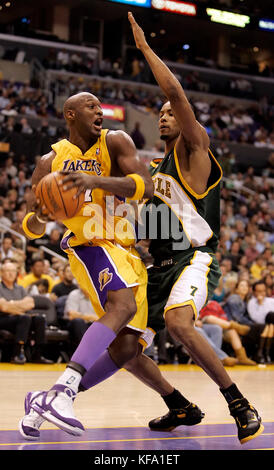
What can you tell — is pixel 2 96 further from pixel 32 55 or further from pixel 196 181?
pixel 196 181

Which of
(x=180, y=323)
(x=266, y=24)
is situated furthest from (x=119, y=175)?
(x=266, y=24)

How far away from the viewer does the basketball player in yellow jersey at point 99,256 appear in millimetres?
3693

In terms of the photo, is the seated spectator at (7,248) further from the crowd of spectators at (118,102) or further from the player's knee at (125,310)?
the player's knee at (125,310)

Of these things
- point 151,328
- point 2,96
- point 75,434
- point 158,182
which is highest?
point 2,96

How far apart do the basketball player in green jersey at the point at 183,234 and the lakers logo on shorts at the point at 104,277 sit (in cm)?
40

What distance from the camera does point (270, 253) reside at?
1467cm

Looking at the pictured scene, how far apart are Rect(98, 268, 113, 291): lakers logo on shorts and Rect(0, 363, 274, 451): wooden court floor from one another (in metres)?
0.84

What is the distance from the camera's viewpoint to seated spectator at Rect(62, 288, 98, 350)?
8906 mm

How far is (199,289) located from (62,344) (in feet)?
18.2

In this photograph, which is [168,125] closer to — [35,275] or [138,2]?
[35,275]

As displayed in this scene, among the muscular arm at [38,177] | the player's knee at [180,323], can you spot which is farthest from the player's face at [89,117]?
the player's knee at [180,323]

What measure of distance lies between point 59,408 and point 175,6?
16.4 m

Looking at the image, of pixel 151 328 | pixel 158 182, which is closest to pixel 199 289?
pixel 151 328
